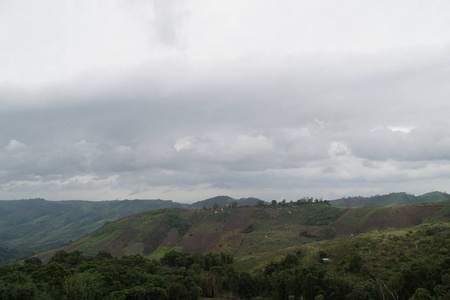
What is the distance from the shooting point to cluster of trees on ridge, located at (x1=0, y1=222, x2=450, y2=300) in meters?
47.0

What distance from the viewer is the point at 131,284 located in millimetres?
58344

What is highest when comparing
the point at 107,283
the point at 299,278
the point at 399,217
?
the point at 399,217

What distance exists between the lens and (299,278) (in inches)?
2318

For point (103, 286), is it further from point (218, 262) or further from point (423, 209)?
point (423, 209)

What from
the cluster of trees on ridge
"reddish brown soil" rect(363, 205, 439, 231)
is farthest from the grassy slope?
"reddish brown soil" rect(363, 205, 439, 231)

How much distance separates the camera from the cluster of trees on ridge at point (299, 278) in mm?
47000

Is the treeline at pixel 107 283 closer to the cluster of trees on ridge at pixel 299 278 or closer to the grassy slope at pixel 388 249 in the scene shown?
the cluster of trees on ridge at pixel 299 278

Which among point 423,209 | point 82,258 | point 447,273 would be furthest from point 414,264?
point 423,209

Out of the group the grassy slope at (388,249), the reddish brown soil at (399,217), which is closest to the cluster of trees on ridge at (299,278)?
the grassy slope at (388,249)

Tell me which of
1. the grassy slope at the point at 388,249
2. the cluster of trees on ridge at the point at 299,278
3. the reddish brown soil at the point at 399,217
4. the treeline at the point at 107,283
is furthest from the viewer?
the reddish brown soil at the point at 399,217

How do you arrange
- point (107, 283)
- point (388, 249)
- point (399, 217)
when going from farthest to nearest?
point (399, 217), point (388, 249), point (107, 283)

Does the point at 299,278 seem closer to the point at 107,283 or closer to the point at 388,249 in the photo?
the point at 388,249

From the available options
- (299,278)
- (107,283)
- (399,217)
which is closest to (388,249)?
(299,278)

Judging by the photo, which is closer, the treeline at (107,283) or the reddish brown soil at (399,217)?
the treeline at (107,283)
